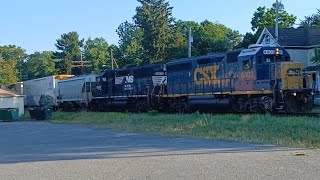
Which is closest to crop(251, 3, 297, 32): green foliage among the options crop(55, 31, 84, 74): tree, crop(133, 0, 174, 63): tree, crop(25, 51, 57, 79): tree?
crop(133, 0, 174, 63): tree

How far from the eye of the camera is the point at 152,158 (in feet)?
38.8

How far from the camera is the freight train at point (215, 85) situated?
965 inches

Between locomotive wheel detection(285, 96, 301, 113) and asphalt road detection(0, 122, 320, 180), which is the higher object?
locomotive wheel detection(285, 96, 301, 113)

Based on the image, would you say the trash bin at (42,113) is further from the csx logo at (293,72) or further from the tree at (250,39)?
the tree at (250,39)

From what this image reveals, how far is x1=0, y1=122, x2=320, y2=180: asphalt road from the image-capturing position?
9383 millimetres

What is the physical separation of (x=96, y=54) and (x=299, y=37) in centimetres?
8005

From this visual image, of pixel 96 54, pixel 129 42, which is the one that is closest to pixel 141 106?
pixel 129 42

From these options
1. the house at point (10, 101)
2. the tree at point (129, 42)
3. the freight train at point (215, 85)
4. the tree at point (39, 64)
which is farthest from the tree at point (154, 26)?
the tree at point (39, 64)

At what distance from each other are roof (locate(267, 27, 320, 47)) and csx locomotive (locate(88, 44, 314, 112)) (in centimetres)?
2414

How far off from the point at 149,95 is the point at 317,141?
850 inches

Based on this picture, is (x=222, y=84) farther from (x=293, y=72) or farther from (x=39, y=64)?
(x=39, y=64)

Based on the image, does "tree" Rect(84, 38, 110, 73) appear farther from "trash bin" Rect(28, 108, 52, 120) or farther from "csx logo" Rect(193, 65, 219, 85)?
"csx logo" Rect(193, 65, 219, 85)

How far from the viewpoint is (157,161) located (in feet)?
36.9

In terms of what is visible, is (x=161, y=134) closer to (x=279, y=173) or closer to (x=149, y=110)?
(x=279, y=173)
